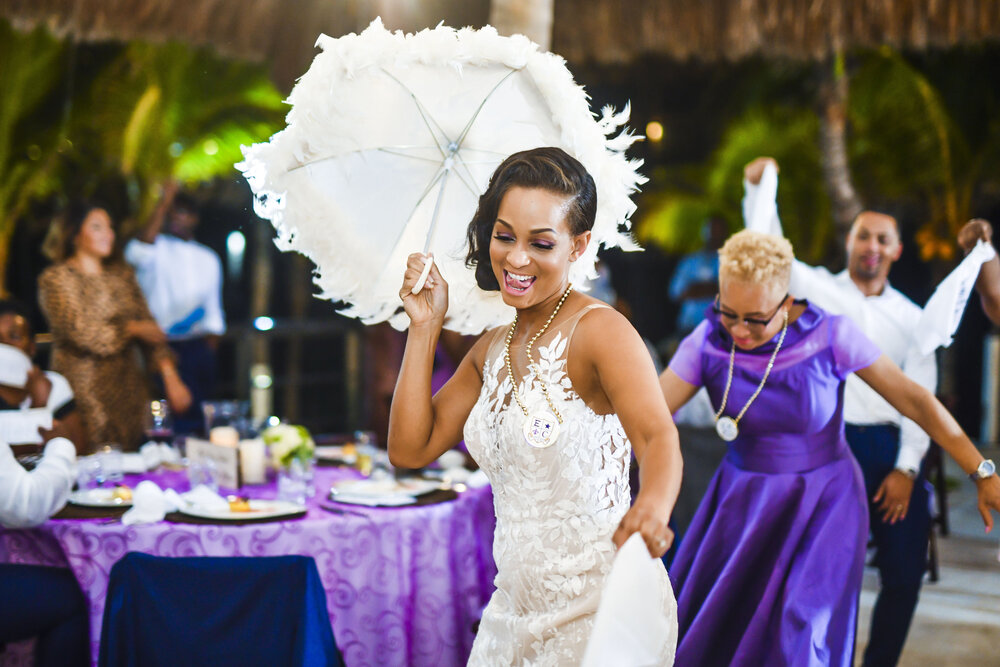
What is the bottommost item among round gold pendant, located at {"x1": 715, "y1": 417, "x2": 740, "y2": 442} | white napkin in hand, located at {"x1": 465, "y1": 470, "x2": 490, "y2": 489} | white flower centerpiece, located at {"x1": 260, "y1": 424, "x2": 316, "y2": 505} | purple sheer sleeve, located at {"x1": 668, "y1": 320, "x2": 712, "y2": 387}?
white napkin in hand, located at {"x1": 465, "y1": 470, "x2": 490, "y2": 489}

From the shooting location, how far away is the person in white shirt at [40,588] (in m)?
2.94

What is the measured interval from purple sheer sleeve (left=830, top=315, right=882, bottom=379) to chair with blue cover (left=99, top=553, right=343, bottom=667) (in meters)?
1.80

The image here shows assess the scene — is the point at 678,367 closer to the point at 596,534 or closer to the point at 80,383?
the point at 596,534

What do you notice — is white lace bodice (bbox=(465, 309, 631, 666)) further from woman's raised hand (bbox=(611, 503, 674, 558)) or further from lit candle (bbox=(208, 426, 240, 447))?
lit candle (bbox=(208, 426, 240, 447))

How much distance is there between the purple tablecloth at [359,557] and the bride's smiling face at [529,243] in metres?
1.41

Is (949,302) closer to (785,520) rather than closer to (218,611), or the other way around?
(785,520)

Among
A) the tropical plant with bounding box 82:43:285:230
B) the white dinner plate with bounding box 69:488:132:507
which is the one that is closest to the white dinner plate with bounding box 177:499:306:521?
the white dinner plate with bounding box 69:488:132:507

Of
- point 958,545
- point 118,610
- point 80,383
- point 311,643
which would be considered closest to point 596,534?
point 311,643

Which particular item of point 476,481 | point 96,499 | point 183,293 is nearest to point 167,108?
point 183,293

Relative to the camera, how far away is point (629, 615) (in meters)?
1.70

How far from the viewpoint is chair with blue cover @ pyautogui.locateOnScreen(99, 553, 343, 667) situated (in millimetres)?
2527

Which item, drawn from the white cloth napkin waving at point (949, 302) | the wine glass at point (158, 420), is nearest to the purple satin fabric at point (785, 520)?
the white cloth napkin waving at point (949, 302)

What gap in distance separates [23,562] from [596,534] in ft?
6.98

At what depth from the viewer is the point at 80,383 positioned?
4781 millimetres
